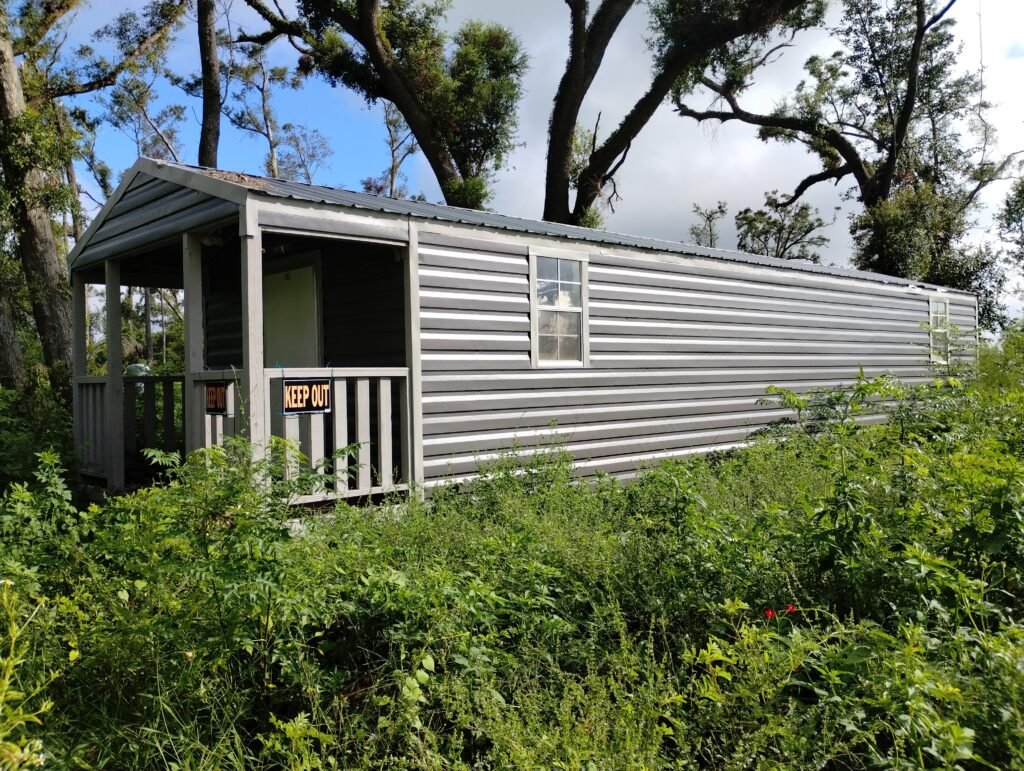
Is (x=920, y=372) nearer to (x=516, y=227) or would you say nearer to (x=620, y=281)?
(x=620, y=281)

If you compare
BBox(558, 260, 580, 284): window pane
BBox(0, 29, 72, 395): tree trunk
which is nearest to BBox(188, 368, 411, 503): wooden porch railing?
BBox(558, 260, 580, 284): window pane

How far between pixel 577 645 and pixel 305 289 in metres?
6.20

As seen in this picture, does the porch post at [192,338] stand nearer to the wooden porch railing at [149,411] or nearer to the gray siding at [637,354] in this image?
the wooden porch railing at [149,411]

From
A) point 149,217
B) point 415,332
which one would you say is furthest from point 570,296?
point 149,217

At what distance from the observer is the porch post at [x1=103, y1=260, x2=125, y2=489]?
7.61 metres

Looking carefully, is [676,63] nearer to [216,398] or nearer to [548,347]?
[548,347]

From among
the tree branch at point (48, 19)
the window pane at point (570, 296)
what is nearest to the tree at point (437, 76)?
the tree branch at point (48, 19)

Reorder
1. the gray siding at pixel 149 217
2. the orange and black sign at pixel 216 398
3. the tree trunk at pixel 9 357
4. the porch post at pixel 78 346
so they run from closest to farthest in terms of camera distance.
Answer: the orange and black sign at pixel 216 398, the gray siding at pixel 149 217, the porch post at pixel 78 346, the tree trunk at pixel 9 357

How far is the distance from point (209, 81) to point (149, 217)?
13334 millimetres

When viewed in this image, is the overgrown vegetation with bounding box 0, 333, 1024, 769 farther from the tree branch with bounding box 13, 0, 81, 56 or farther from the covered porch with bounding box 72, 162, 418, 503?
the tree branch with bounding box 13, 0, 81, 56

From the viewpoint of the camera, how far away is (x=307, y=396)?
5973 mm

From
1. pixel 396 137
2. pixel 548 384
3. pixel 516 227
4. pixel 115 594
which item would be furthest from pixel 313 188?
pixel 396 137

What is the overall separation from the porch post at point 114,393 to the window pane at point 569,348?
470cm

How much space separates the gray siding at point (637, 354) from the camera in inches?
280
